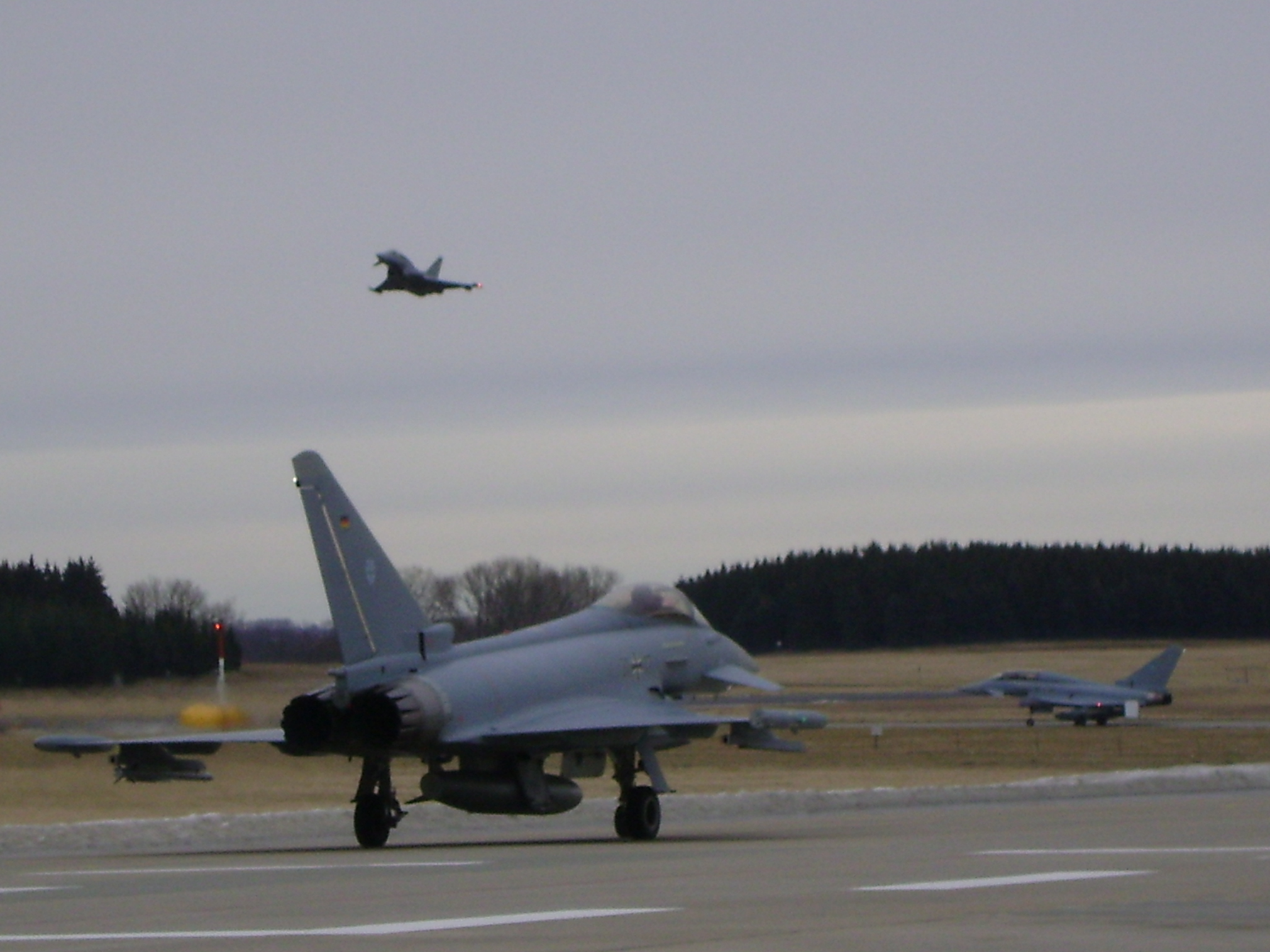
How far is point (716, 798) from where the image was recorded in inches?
1222

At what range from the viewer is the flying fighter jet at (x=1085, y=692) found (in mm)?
76938

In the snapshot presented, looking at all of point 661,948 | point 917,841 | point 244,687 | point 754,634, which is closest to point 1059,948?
point 661,948

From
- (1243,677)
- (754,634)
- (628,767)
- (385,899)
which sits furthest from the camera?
(754,634)

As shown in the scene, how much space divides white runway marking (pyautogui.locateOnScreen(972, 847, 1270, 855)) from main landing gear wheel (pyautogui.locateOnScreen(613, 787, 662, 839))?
17.1ft

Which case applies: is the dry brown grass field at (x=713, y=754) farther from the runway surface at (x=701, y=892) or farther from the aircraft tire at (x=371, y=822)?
the runway surface at (x=701, y=892)

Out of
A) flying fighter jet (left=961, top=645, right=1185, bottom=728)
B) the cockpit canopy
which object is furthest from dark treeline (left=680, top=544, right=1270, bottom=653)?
the cockpit canopy

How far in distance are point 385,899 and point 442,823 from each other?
1390cm

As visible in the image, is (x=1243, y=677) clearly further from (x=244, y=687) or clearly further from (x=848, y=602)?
(x=244, y=687)

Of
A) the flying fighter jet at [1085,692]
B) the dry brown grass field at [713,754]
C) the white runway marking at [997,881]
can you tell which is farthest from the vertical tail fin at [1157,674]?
the white runway marking at [997,881]

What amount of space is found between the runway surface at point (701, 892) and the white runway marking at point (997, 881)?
0.05 meters

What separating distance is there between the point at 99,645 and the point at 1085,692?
43.9 metres

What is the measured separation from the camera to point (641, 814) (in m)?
24.6

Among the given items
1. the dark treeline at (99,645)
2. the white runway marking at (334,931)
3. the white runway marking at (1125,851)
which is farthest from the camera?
the dark treeline at (99,645)

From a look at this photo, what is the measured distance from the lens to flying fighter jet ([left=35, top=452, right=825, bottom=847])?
76.6 ft
